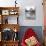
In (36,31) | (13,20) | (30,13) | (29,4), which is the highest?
(29,4)

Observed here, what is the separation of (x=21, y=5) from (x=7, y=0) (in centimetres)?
47

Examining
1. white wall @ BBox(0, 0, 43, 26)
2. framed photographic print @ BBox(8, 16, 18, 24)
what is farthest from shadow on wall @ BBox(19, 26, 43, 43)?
framed photographic print @ BBox(8, 16, 18, 24)

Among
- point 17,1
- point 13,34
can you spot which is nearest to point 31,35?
point 13,34

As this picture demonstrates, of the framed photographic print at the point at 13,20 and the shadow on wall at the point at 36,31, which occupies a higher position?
the framed photographic print at the point at 13,20

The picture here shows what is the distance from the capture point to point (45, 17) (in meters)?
4.69

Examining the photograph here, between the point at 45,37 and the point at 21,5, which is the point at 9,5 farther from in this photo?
the point at 45,37

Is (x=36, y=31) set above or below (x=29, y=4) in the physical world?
below

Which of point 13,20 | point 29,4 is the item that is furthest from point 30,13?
point 13,20

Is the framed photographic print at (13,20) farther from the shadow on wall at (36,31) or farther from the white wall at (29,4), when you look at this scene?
the shadow on wall at (36,31)

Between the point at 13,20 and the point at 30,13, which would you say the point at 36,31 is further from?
the point at 13,20

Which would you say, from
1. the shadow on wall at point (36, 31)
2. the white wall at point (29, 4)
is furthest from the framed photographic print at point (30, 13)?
the shadow on wall at point (36, 31)

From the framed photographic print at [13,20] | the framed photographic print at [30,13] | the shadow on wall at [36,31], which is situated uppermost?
the framed photographic print at [30,13]

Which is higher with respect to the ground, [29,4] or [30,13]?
[29,4]

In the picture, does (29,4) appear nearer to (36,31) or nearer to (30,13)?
(30,13)
